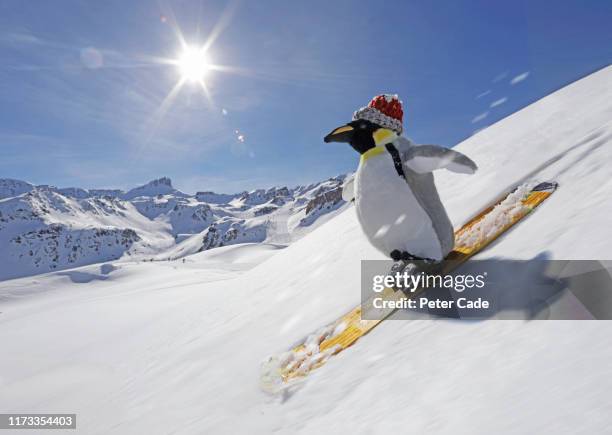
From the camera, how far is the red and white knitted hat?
113 inches

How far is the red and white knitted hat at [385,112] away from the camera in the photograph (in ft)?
9.39

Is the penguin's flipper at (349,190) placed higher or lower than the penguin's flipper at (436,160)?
higher

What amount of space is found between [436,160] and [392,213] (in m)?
0.51

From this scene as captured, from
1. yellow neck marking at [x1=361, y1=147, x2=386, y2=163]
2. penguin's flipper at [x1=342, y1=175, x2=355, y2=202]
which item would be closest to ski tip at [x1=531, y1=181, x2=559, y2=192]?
yellow neck marking at [x1=361, y1=147, x2=386, y2=163]

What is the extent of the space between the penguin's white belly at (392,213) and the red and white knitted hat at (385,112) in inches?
12.9

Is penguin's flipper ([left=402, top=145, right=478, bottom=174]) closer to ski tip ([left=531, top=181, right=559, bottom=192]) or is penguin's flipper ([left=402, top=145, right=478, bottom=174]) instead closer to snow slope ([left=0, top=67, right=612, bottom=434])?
snow slope ([left=0, top=67, right=612, bottom=434])

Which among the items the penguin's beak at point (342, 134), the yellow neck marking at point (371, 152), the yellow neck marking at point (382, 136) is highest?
the penguin's beak at point (342, 134)

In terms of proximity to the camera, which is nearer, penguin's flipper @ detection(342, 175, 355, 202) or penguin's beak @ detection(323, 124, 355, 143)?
penguin's beak @ detection(323, 124, 355, 143)

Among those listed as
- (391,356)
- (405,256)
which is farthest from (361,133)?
(391,356)

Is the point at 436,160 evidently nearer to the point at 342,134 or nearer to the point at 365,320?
the point at 342,134

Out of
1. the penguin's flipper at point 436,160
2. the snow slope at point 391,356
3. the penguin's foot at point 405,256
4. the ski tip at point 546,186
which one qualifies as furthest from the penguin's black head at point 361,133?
the ski tip at point 546,186

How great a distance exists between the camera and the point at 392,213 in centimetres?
263

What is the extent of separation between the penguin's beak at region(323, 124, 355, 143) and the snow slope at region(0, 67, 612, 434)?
1.46 metres

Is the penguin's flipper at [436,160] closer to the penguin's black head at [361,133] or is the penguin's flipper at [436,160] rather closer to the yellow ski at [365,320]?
the penguin's black head at [361,133]
